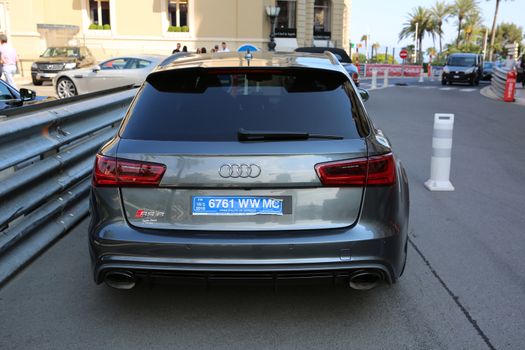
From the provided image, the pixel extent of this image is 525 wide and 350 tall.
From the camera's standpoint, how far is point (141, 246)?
3271 mm

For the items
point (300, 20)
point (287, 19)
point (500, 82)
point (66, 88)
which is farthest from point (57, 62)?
point (300, 20)

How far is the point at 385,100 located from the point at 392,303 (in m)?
18.9

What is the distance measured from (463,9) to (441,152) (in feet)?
271

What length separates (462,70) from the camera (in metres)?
34.9

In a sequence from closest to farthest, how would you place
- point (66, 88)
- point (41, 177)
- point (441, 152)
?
point (41, 177)
point (441, 152)
point (66, 88)

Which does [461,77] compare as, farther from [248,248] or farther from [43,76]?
[248,248]

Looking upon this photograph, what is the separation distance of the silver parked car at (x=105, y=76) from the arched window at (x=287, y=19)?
85.7 feet

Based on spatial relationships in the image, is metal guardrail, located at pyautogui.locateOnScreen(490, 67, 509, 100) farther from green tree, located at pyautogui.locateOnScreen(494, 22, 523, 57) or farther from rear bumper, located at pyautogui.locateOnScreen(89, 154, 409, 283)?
green tree, located at pyautogui.locateOnScreen(494, 22, 523, 57)

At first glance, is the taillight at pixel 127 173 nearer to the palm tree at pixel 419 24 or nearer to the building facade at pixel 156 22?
the building facade at pixel 156 22

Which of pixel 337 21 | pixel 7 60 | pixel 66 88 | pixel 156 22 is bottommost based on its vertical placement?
pixel 66 88

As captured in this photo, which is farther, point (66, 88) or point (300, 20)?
point (300, 20)

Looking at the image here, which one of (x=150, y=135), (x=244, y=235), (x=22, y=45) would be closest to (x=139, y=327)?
(x=244, y=235)

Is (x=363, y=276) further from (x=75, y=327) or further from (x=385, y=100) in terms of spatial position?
(x=385, y=100)

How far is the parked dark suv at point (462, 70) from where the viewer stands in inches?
1372
